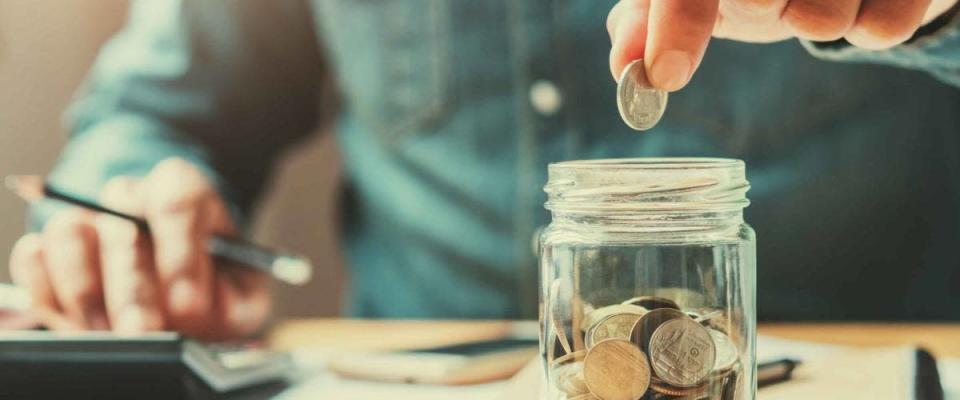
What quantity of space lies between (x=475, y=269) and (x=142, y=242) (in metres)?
0.47

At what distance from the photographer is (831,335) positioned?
34.1 inches

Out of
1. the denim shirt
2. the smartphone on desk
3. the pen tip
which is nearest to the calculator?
the smartphone on desk

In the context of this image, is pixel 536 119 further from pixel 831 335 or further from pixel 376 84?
pixel 831 335

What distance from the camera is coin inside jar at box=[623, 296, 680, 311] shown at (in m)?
0.49

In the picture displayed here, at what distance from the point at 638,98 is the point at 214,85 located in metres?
0.89

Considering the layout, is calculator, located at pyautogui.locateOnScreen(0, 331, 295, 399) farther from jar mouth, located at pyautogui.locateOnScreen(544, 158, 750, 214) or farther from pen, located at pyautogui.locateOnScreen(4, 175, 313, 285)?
jar mouth, located at pyautogui.locateOnScreen(544, 158, 750, 214)

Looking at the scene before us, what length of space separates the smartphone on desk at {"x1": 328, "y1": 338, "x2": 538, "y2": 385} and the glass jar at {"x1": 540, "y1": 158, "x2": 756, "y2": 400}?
154mm

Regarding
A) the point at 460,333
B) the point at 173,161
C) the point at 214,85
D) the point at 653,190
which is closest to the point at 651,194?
the point at 653,190

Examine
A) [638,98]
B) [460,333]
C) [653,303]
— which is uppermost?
[638,98]

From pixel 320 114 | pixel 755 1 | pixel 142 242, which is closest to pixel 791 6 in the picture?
pixel 755 1

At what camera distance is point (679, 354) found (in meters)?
0.47

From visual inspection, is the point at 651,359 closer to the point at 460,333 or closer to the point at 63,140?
the point at 460,333

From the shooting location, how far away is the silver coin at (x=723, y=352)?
19.3 inches

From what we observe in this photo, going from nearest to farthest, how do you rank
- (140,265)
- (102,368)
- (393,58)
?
(102,368) → (140,265) → (393,58)
